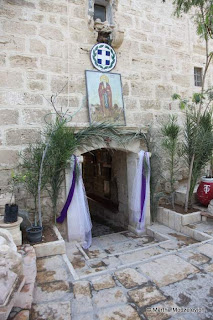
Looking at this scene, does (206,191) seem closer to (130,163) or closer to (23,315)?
(130,163)

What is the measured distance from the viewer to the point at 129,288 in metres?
2.44

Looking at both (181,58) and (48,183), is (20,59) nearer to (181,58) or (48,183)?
(48,183)

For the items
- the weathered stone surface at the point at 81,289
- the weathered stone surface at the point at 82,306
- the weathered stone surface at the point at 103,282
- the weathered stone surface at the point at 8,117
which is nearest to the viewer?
the weathered stone surface at the point at 82,306

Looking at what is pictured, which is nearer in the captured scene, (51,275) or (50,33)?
(51,275)

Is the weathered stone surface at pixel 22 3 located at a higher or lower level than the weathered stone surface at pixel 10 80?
higher

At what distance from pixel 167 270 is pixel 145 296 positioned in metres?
0.63

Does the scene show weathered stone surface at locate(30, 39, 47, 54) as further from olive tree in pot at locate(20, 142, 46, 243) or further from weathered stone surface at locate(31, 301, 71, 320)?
weathered stone surface at locate(31, 301, 71, 320)

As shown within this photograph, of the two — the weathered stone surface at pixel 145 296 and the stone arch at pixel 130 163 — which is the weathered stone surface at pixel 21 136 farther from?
the weathered stone surface at pixel 145 296

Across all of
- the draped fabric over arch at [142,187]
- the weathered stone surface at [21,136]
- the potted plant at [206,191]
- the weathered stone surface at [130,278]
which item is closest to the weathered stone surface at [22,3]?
the weathered stone surface at [21,136]

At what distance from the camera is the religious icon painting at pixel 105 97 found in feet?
14.6

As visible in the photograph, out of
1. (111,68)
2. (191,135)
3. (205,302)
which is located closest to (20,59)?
(111,68)

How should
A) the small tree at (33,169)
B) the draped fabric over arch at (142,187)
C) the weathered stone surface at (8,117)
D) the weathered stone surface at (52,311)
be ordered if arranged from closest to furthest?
1. the weathered stone surface at (52,311)
2. the small tree at (33,169)
3. the weathered stone surface at (8,117)
4. the draped fabric over arch at (142,187)

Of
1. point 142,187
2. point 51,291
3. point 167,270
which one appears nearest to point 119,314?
point 51,291

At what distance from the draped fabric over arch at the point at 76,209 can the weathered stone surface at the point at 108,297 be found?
1.72 metres
